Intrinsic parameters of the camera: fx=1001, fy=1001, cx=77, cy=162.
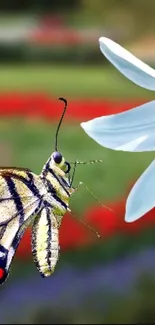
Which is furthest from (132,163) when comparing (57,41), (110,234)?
(57,41)

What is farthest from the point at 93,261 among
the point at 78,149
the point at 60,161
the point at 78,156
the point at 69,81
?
the point at 69,81

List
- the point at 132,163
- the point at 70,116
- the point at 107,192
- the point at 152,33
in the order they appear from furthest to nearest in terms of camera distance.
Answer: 1. the point at 152,33
2. the point at 70,116
3. the point at 132,163
4. the point at 107,192

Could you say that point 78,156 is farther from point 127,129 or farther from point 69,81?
point 127,129

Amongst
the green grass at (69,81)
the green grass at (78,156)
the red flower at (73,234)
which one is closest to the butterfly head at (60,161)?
the red flower at (73,234)

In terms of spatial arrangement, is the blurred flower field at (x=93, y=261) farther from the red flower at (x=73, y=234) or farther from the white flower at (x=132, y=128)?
the white flower at (x=132, y=128)

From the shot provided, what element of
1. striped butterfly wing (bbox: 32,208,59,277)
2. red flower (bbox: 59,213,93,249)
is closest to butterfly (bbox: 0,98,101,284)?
striped butterfly wing (bbox: 32,208,59,277)

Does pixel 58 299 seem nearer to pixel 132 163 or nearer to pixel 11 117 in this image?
pixel 132 163

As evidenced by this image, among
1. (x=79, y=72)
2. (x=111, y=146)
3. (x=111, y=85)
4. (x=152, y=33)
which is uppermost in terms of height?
(x=152, y=33)
